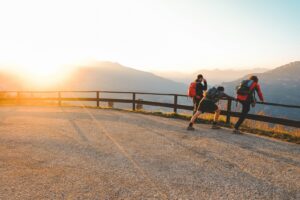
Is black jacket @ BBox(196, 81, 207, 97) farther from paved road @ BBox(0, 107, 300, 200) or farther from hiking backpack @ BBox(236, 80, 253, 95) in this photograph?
paved road @ BBox(0, 107, 300, 200)

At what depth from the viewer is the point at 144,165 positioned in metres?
5.74

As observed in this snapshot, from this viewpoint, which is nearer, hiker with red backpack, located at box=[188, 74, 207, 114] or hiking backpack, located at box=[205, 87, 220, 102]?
hiking backpack, located at box=[205, 87, 220, 102]

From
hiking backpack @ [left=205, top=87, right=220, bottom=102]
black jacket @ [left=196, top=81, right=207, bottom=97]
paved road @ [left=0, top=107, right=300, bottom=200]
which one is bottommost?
paved road @ [left=0, top=107, right=300, bottom=200]

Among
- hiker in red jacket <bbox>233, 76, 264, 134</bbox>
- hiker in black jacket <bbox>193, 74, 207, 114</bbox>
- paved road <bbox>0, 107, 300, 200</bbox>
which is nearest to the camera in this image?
paved road <bbox>0, 107, 300, 200</bbox>

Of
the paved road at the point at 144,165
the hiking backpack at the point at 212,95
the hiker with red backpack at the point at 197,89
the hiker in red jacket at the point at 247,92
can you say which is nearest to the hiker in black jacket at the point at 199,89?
the hiker with red backpack at the point at 197,89

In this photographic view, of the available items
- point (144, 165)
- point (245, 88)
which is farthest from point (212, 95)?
point (144, 165)

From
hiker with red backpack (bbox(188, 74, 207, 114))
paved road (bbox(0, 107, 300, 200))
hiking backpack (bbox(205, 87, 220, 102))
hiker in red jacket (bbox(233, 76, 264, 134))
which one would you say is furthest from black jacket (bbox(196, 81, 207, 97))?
paved road (bbox(0, 107, 300, 200))

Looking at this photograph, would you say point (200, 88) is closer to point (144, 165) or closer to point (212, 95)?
point (212, 95)

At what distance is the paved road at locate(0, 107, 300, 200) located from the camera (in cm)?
446

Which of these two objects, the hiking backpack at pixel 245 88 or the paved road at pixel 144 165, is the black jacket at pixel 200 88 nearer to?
the hiking backpack at pixel 245 88

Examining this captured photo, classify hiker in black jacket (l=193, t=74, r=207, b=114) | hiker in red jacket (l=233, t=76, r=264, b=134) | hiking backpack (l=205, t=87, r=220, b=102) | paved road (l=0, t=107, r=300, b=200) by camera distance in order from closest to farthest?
1. paved road (l=0, t=107, r=300, b=200)
2. hiker in red jacket (l=233, t=76, r=264, b=134)
3. hiking backpack (l=205, t=87, r=220, b=102)
4. hiker in black jacket (l=193, t=74, r=207, b=114)

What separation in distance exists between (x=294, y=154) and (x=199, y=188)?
3.71 meters

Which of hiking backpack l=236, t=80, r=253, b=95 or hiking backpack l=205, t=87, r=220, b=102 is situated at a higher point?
hiking backpack l=236, t=80, r=253, b=95

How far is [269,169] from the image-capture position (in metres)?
5.64
